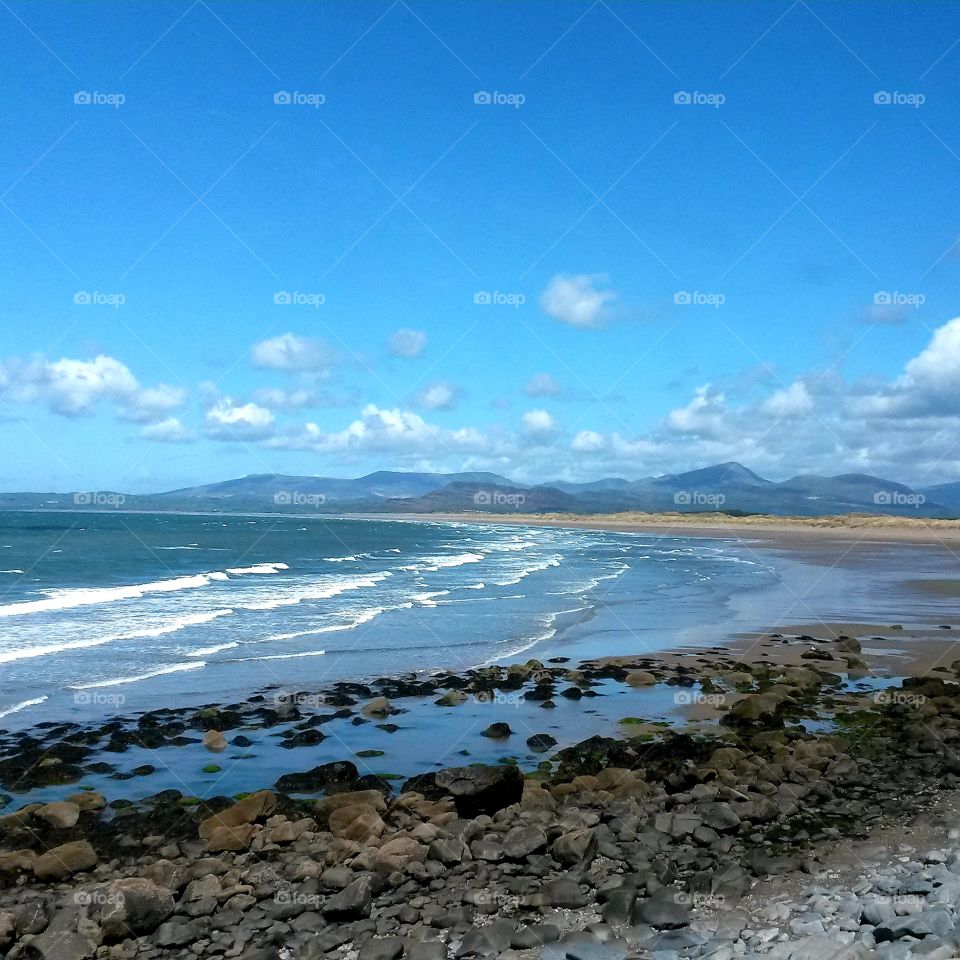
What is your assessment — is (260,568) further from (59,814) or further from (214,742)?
(59,814)

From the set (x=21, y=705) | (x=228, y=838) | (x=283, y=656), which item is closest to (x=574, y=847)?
(x=228, y=838)

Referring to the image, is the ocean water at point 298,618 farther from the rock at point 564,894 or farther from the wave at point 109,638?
the rock at point 564,894

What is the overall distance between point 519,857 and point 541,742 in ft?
14.4

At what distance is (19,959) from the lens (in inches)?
257

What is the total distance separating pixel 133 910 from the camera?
7.01 metres

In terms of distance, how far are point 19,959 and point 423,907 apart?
9.79ft

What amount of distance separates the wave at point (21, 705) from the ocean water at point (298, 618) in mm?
54

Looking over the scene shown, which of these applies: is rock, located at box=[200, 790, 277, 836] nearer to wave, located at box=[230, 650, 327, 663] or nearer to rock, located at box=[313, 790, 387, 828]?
rock, located at box=[313, 790, 387, 828]

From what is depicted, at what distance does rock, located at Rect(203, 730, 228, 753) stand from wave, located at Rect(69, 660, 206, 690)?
14.9 feet

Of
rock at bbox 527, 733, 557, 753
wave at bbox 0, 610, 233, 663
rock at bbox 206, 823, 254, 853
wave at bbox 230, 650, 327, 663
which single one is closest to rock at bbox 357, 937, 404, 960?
rock at bbox 206, 823, 254, 853

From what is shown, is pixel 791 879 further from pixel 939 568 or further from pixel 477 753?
pixel 939 568

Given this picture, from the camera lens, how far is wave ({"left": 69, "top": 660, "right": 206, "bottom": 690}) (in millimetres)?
15881

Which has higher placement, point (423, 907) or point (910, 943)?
point (910, 943)

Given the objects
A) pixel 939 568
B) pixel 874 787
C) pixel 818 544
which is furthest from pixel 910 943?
pixel 818 544
